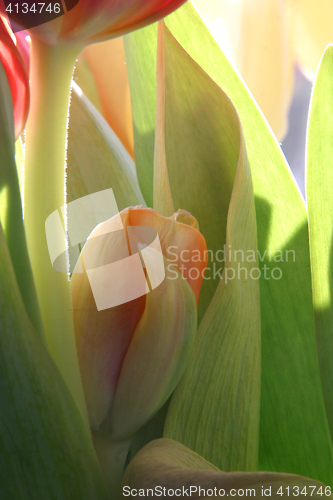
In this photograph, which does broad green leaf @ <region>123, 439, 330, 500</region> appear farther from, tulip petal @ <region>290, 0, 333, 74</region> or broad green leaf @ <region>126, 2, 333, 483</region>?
tulip petal @ <region>290, 0, 333, 74</region>

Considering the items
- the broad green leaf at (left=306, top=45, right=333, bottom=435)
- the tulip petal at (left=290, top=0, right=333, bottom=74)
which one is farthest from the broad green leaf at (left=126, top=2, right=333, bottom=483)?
the tulip petal at (left=290, top=0, right=333, bottom=74)

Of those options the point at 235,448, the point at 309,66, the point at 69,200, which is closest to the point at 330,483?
the point at 235,448

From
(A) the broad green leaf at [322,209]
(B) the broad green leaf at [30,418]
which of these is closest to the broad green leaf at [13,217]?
(B) the broad green leaf at [30,418]

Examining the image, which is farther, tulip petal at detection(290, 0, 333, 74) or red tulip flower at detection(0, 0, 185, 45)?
tulip petal at detection(290, 0, 333, 74)

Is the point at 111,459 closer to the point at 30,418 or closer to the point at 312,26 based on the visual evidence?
the point at 30,418

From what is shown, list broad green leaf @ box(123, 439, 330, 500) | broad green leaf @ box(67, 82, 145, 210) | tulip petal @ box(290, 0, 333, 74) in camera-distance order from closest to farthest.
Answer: broad green leaf @ box(123, 439, 330, 500)
broad green leaf @ box(67, 82, 145, 210)
tulip petal @ box(290, 0, 333, 74)

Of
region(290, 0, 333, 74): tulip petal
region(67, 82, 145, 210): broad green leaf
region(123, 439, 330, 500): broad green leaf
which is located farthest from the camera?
region(290, 0, 333, 74): tulip petal

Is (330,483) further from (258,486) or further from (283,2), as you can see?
(283,2)

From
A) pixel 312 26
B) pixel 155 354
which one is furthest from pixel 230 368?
pixel 312 26

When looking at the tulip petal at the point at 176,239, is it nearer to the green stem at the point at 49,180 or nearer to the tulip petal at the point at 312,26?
the green stem at the point at 49,180
